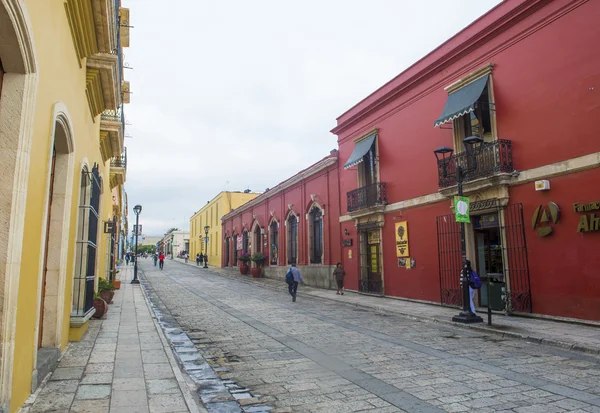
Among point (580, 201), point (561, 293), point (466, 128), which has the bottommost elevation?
point (561, 293)

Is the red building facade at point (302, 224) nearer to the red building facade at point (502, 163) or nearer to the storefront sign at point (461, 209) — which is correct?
the red building facade at point (502, 163)

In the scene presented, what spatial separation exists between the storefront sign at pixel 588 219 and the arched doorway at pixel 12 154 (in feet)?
33.7

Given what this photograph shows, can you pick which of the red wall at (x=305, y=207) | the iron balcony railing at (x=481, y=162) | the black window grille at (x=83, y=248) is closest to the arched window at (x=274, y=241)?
the red wall at (x=305, y=207)

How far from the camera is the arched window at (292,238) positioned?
25.5 meters

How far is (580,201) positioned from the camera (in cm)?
978

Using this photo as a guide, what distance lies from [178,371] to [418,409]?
10.4 ft

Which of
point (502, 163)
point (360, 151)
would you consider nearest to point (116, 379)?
point (502, 163)

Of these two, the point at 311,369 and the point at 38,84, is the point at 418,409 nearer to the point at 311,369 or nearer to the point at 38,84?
the point at 311,369

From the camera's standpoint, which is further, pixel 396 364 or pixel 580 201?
pixel 580 201

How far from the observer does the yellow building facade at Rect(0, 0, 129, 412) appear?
381 cm

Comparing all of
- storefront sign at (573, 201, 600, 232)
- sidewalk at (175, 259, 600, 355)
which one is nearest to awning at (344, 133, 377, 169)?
sidewalk at (175, 259, 600, 355)

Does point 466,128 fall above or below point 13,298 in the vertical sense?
above

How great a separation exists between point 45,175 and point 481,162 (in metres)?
10.8

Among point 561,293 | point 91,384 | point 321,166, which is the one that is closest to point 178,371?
point 91,384
